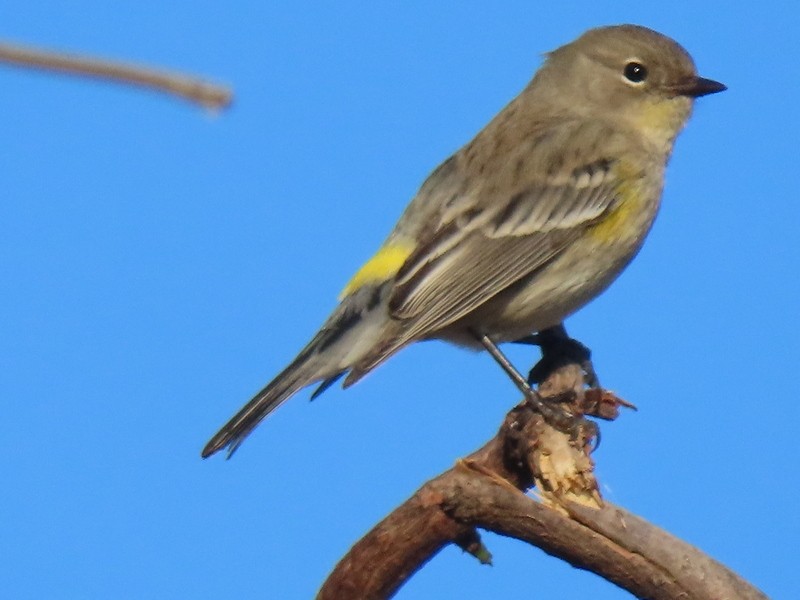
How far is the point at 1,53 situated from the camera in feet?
3.29

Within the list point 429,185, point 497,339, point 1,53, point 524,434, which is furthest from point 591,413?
point 1,53

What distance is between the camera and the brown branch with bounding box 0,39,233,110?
978mm

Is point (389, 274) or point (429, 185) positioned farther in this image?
point (429, 185)

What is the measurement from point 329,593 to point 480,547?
679mm

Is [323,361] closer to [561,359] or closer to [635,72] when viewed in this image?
[561,359]

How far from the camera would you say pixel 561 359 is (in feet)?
18.5

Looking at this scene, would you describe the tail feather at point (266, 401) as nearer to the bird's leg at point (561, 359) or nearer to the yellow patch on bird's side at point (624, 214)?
the bird's leg at point (561, 359)

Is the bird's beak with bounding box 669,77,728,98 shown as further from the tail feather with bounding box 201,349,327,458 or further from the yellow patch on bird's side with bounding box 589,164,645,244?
the tail feather with bounding box 201,349,327,458

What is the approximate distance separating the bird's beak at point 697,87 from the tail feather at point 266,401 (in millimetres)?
2896

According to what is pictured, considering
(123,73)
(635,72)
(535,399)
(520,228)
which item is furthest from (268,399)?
(123,73)

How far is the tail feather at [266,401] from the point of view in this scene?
5.47 meters

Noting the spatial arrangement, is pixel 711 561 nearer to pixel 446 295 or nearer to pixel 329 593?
pixel 329 593

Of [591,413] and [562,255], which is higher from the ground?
[562,255]

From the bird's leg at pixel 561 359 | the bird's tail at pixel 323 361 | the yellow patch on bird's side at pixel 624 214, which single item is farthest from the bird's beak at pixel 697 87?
the bird's tail at pixel 323 361
